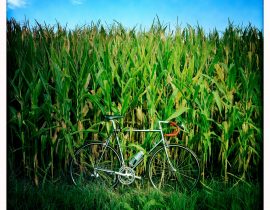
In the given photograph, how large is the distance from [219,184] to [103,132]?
1.06 metres

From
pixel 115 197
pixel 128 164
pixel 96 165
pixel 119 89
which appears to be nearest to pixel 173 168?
pixel 128 164

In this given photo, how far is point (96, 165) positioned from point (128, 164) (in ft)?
0.85

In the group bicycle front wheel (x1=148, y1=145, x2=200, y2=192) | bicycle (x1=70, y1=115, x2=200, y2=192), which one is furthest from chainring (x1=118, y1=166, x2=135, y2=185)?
bicycle front wheel (x1=148, y1=145, x2=200, y2=192)

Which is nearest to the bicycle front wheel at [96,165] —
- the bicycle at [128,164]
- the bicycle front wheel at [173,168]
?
the bicycle at [128,164]

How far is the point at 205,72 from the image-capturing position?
3787mm

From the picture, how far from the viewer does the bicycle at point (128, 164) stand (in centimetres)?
370

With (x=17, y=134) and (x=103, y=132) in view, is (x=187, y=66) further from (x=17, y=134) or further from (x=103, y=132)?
(x=17, y=134)

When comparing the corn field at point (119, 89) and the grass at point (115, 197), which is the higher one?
the corn field at point (119, 89)

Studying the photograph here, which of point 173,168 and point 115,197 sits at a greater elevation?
point 173,168

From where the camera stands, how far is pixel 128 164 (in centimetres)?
371

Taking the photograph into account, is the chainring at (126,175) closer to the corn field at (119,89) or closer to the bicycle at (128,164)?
the bicycle at (128,164)

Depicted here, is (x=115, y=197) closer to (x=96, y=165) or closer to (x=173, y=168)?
(x=96, y=165)

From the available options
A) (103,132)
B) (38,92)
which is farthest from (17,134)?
(103,132)

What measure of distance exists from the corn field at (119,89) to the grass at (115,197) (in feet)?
0.35
